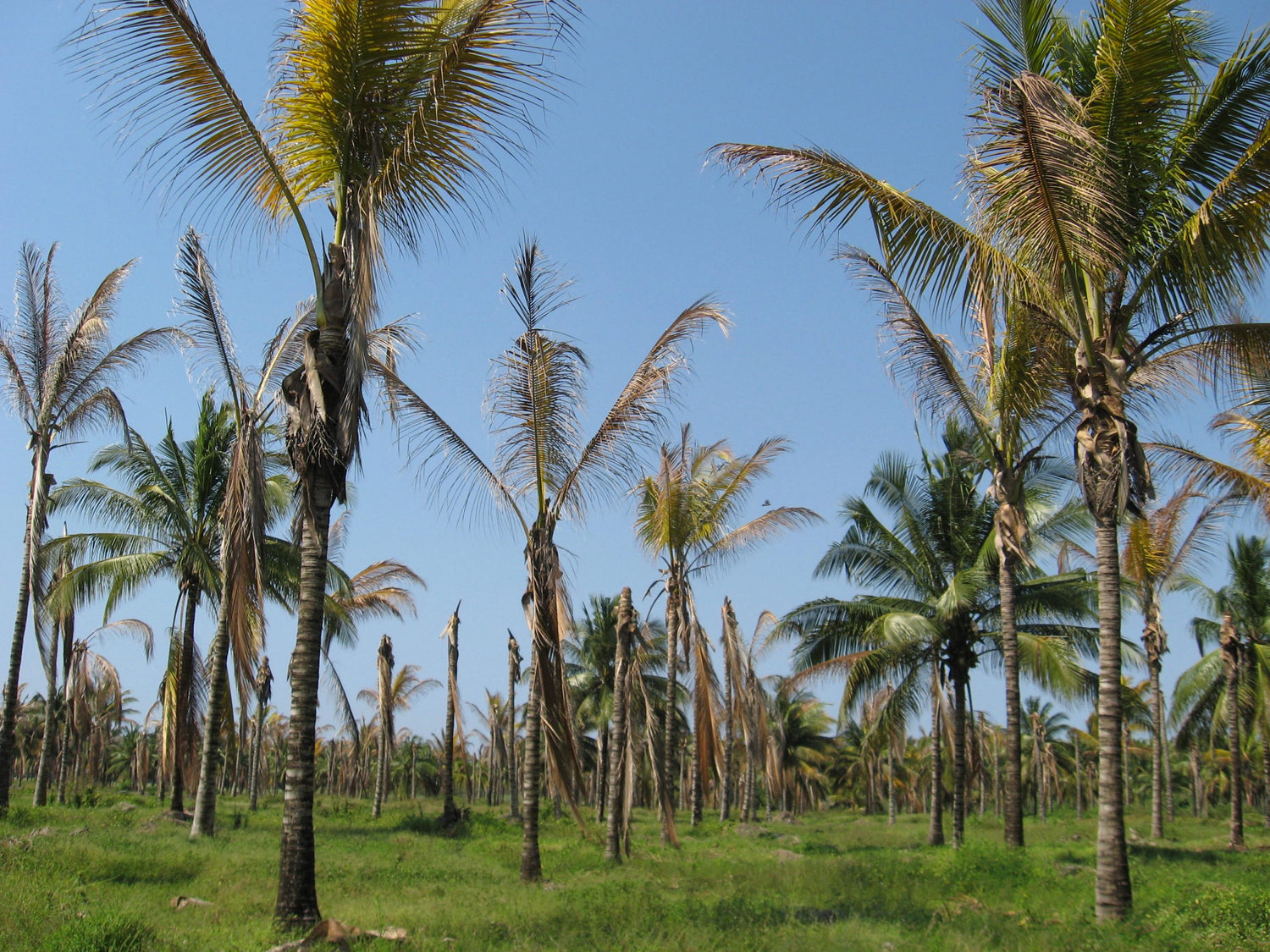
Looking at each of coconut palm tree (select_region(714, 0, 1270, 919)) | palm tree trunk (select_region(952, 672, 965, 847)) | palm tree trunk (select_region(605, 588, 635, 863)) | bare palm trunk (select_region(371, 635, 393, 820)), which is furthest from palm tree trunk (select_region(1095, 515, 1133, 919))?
bare palm trunk (select_region(371, 635, 393, 820))

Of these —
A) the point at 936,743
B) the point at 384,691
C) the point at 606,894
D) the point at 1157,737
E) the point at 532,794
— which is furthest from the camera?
the point at 384,691

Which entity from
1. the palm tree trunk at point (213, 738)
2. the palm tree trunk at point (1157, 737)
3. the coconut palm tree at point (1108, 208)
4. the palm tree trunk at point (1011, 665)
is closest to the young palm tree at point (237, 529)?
the palm tree trunk at point (213, 738)

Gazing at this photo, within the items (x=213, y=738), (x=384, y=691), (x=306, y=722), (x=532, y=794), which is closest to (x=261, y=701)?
(x=384, y=691)

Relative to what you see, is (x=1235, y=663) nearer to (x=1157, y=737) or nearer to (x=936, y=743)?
(x=1157, y=737)

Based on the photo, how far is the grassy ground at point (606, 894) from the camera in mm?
8523

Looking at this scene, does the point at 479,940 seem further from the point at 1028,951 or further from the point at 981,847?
the point at 981,847

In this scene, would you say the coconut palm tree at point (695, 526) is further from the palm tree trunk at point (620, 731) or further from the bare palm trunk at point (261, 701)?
the bare palm trunk at point (261, 701)

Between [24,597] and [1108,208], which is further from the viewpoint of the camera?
[24,597]

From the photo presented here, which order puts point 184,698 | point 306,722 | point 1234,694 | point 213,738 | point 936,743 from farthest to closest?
point 1234,694 < point 936,743 < point 213,738 < point 184,698 < point 306,722

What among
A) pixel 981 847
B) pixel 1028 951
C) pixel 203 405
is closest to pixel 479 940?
pixel 1028 951

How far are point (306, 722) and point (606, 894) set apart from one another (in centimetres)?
522

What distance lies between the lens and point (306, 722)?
8.30m

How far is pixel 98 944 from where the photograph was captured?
22.5ft

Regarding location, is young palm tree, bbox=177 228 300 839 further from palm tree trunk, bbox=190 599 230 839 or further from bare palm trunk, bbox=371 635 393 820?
bare palm trunk, bbox=371 635 393 820
